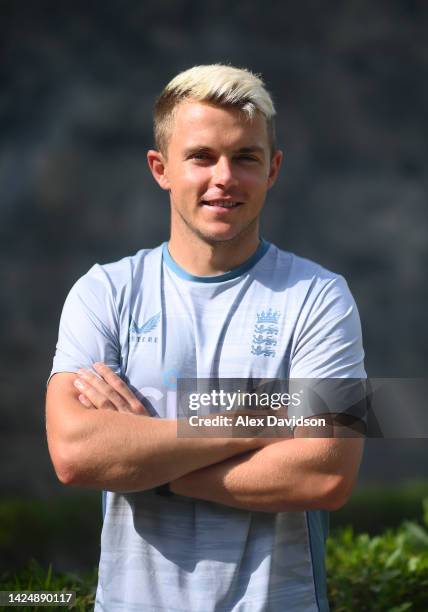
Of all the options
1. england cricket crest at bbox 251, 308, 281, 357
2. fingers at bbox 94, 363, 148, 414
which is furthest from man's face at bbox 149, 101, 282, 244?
fingers at bbox 94, 363, 148, 414

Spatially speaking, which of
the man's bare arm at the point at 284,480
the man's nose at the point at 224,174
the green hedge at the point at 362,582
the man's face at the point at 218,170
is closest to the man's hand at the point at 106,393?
the man's bare arm at the point at 284,480

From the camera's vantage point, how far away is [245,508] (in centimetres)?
241

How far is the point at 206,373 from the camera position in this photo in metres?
2.51

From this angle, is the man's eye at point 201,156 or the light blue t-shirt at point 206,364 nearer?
the light blue t-shirt at point 206,364

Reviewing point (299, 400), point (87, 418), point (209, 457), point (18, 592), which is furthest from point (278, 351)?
point (18, 592)

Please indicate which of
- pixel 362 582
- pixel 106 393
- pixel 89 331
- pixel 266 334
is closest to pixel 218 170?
pixel 266 334

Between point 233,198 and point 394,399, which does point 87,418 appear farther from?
point 394,399

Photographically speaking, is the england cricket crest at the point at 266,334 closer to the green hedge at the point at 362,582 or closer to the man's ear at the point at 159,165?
the man's ear at the point at 159,165

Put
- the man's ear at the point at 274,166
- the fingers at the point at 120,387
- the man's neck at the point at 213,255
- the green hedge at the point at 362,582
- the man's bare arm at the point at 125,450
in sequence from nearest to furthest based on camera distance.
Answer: the man's bare arm at the point at 125,450 < the fingers at the point at 120,387 < the man's neck at the point at 213,255 < the man's ear at the point at 274,166 < the green hedge at the point at 362,582

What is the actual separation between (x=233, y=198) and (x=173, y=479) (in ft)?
2.57

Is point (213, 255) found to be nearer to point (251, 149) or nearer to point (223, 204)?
point (223, 204)

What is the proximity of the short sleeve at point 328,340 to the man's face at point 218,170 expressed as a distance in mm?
305

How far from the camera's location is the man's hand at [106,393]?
2.48 metres

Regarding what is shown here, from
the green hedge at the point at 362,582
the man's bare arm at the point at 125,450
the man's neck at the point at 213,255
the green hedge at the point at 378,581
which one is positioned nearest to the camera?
the man's bare arm at the point at 125,450
